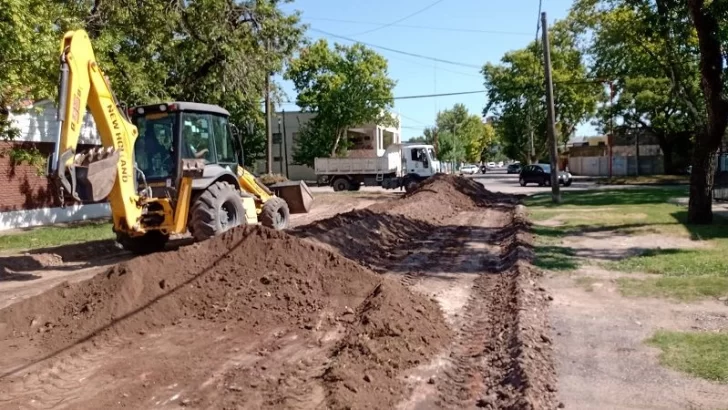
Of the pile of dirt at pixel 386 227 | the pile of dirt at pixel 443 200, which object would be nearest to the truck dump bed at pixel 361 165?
the pile of dirt at pixel 443 200

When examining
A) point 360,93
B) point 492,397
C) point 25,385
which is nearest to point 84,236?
point 25,385

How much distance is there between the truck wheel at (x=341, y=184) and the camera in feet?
130

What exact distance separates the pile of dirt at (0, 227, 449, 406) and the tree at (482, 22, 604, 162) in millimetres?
48770

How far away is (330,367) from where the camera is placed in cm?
593

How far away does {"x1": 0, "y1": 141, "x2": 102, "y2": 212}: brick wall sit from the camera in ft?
65.8

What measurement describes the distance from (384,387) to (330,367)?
0.58 metres

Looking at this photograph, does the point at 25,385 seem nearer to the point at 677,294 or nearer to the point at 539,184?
the point at 677,294

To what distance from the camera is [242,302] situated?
7.94 metres

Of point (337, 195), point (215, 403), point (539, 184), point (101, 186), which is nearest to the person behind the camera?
point (215, 403)

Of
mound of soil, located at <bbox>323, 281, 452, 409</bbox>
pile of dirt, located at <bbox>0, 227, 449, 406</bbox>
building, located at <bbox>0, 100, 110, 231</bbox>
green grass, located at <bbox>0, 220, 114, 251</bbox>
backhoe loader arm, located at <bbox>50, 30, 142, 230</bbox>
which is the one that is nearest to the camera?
mound of soil, located at <bbox>323, 281, 452, 409</bbox>

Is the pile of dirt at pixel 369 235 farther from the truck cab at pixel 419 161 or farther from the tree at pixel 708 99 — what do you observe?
the truck cab at pixel 419 161

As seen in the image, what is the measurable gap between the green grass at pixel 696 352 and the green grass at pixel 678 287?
205 centimetres

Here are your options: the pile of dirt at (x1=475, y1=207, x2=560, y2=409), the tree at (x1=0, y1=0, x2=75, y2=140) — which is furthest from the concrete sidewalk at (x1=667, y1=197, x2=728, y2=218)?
the tree at (x1=0, y1=0, x2=75, y2=140)

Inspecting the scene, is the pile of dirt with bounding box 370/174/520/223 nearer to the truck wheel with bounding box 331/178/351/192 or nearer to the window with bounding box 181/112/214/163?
the window with bounding box 181/112/214/163
